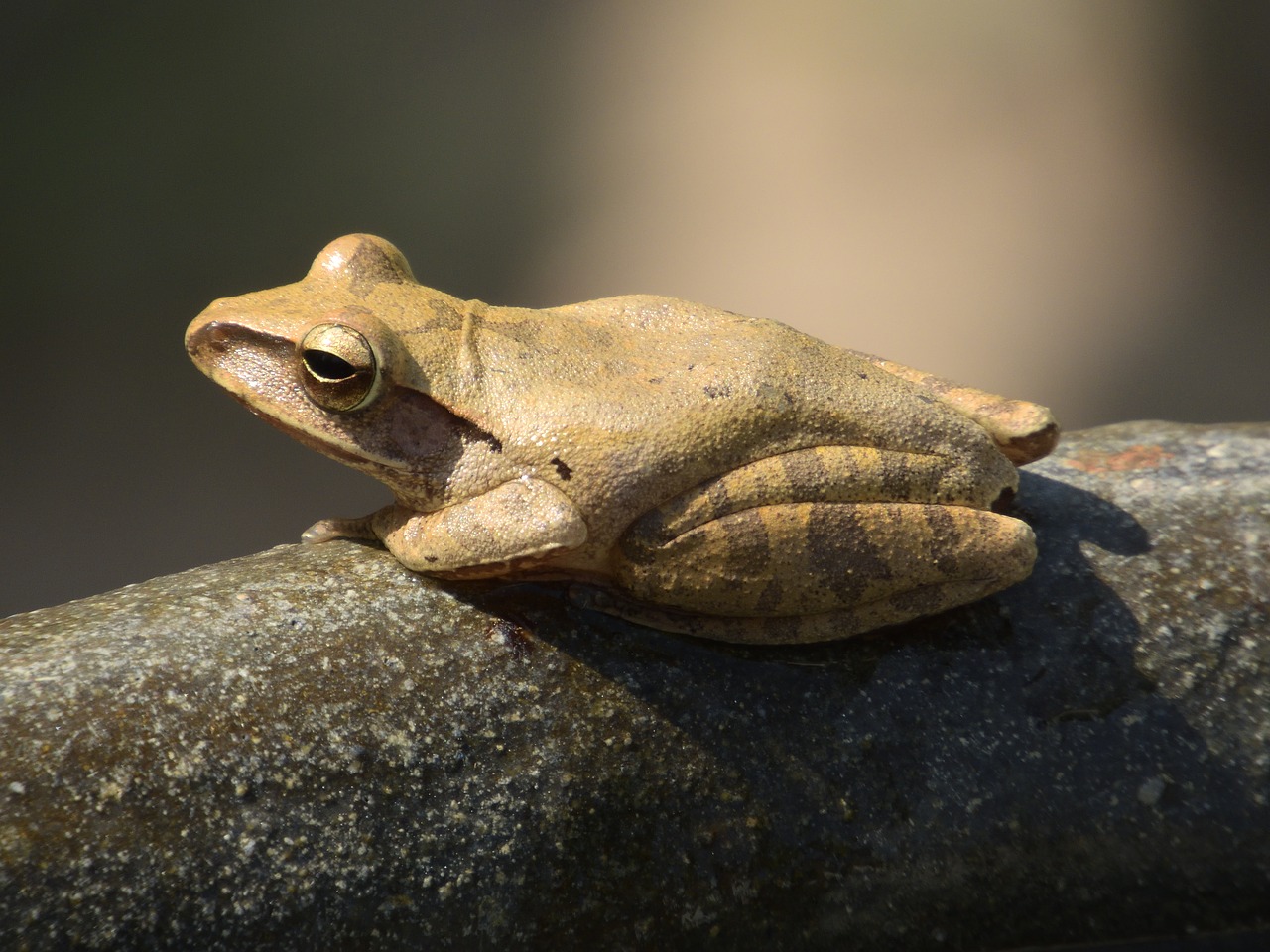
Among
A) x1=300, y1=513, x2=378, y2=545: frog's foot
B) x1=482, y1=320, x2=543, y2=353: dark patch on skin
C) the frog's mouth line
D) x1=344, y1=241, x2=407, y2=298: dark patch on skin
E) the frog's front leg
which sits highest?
x1=344, y1=241, x2=407, y2=298: dark patch on skin

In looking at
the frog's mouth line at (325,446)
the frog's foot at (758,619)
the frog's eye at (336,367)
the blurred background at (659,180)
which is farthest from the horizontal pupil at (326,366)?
the blurred background at (659,180)

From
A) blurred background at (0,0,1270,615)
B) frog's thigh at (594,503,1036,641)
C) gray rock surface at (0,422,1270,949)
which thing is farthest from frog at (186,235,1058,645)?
blurred background at (0,0,1270,615)

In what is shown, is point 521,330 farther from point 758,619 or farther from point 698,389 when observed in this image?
point 758,619

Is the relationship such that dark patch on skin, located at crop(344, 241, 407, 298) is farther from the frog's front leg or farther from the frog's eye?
the frog's front leg

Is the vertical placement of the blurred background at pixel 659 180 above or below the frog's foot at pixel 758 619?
above

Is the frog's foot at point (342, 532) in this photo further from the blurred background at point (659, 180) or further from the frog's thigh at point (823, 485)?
the blurred background at point (659, 180)

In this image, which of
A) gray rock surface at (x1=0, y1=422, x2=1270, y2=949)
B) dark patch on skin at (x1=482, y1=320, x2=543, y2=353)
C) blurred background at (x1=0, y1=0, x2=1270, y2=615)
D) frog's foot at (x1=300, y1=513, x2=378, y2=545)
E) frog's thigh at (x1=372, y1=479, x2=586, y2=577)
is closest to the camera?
gray rock surface at (x1=0, y1=422, x2=1270, y2=949)

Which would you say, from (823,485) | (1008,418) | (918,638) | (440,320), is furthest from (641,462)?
(1008,418)
